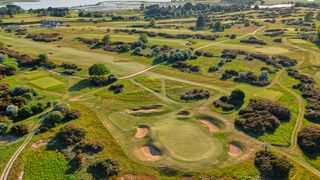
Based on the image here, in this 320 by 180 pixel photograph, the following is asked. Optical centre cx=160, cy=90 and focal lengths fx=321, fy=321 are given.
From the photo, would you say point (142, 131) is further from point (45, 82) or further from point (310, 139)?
point (45, 82)

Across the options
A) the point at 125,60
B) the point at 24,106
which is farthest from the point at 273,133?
the point at 125,60

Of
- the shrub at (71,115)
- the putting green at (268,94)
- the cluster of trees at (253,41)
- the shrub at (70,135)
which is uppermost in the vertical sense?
the cluster of trees at (253,41)

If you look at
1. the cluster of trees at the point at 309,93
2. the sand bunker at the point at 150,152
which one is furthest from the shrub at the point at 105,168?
the cluster of trees at the point at 309,93

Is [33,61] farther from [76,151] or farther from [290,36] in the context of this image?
[290,36]

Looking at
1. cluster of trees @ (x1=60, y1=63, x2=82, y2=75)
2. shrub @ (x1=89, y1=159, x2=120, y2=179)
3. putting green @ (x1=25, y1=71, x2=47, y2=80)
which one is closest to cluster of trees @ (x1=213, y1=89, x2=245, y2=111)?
shrub @ (x1=89, y1=159, x2=120, y2=179)

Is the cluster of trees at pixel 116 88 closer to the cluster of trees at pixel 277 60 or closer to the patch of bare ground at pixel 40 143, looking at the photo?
the patch of bare ground at pixel 40 143

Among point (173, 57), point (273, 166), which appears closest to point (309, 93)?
point (273, 166)
